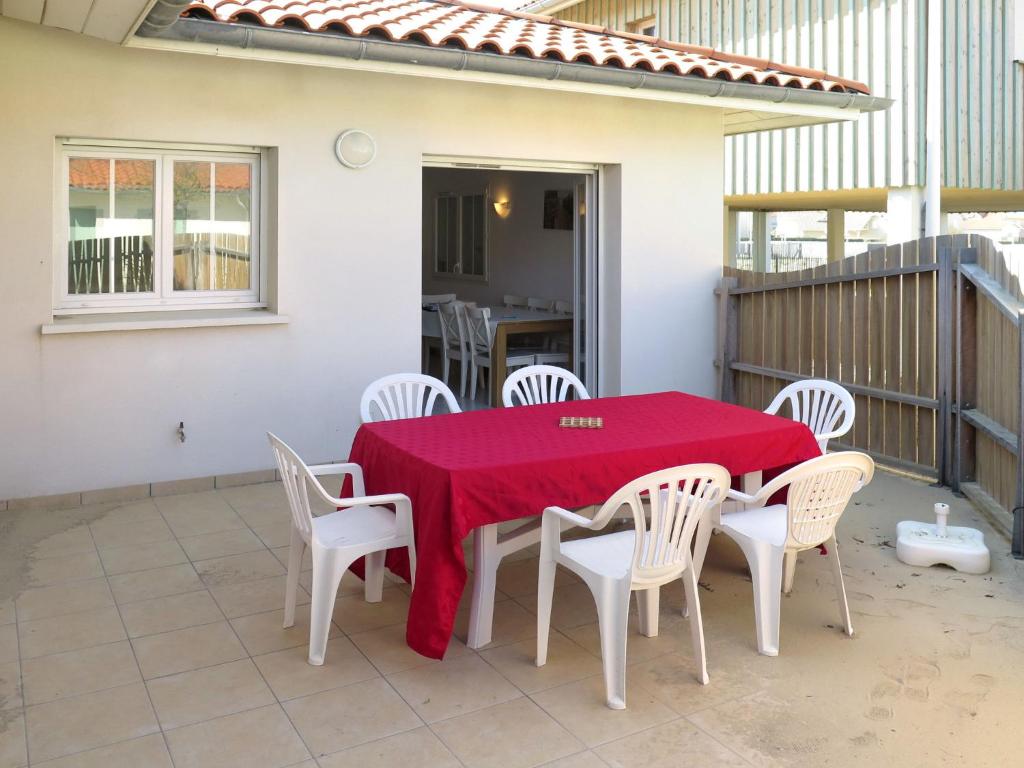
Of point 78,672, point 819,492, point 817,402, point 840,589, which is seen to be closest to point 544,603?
point 819,492

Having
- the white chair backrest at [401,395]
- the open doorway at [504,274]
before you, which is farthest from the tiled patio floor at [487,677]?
the open doorway at [504,274]

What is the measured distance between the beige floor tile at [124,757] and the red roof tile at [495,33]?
3.69m

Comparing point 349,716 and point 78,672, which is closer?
point 349,716

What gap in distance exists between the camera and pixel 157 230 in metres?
6.35

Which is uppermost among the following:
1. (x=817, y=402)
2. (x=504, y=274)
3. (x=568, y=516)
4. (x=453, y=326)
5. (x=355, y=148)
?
(x=355, y=148)

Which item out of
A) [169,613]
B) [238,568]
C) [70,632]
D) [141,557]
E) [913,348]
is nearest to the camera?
[70,632]

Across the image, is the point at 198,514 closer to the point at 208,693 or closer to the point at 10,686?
the point at 10,686

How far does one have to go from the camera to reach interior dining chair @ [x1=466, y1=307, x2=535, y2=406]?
30.6 ft

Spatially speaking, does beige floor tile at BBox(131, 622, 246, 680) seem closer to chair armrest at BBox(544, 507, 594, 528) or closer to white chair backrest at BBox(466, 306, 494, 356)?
chair armrest at BBox(544, 507, 594, 528)

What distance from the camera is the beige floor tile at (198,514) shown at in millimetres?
5586

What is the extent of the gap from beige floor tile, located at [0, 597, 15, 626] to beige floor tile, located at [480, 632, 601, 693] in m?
2.06

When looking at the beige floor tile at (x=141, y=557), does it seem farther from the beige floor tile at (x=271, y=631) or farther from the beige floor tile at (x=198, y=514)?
the beige floor tile at (x=271, y=631)

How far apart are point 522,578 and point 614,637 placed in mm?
1367

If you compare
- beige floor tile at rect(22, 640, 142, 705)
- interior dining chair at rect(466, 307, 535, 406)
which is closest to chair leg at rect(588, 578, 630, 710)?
beige floor tile at rect(22, 640, 142, 705)
